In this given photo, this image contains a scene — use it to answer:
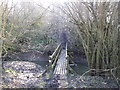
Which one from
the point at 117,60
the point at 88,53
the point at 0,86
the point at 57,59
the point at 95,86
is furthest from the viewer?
the point at 57,59

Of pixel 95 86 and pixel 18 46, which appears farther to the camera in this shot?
pixel 18 46

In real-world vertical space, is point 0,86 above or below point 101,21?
below

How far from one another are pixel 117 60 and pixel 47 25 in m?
3.15

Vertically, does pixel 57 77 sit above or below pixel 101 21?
below

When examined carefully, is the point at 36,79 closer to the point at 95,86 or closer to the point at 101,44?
the point at 95,86

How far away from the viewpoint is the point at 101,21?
329 centimetres

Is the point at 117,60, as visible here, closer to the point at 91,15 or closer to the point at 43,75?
the point at 91,15

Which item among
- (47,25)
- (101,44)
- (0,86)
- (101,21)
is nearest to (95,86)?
(101,44)

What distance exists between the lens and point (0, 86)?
8.93ft

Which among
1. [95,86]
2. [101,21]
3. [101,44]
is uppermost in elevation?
[101,21]

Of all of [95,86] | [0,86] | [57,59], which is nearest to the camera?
[0,86]

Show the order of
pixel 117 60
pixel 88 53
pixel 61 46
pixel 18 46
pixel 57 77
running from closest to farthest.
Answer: pixel 117 60 < pixel 57 77 < pixel 88 53 < pixel 18 46 < pixel 61 46

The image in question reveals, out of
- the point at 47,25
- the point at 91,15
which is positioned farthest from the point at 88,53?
the point at 47,25

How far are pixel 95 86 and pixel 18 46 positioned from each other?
1989 millimetres
